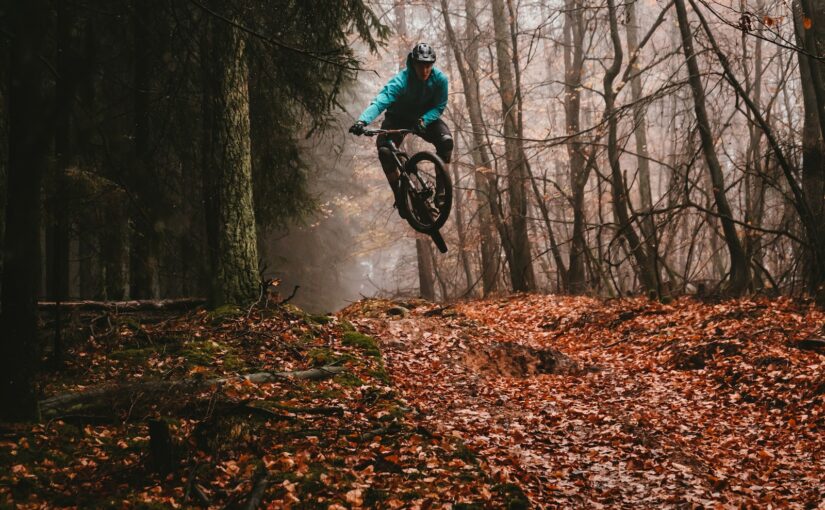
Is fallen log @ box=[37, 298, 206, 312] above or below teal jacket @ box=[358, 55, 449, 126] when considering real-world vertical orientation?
below

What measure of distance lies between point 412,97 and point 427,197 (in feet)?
4.06

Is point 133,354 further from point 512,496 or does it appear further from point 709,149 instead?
point 709,149

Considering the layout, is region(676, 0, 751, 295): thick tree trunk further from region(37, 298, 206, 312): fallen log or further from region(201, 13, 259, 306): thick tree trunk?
region(37, 298, 206, 312): fallen log

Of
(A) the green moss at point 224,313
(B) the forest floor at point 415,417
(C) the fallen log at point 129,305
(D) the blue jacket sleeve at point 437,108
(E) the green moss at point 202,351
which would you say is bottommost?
(B) the forest floor at point 415,417

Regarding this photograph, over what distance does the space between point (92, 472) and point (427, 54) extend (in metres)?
5.17

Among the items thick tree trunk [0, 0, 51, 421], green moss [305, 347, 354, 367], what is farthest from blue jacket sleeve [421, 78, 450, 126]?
thick tree trunk [0, 0, 51, 421]

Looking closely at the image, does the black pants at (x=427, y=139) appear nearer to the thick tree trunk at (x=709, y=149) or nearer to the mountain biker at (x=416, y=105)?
the mountain biker at (x=416, y=105)

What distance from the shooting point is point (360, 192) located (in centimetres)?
2253

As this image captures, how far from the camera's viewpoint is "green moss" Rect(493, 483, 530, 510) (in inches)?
173

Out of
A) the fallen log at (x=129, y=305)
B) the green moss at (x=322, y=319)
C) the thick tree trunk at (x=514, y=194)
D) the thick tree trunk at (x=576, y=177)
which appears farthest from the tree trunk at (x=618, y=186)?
the fallen log at (x=129, y=305)

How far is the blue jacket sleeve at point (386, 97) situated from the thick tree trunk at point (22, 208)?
3492mm

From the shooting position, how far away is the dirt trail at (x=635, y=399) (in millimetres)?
5066

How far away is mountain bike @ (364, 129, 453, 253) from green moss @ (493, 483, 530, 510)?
9.98 ft

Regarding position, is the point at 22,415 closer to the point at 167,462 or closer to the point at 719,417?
the point at 167,462
